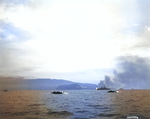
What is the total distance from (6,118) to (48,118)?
844cm

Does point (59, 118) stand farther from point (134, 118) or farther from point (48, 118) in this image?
point (134, 118)

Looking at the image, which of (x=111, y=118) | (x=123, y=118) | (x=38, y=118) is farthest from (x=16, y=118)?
(x=123, y=118)

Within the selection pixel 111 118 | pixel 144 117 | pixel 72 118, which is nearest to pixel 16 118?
pixel 72 118

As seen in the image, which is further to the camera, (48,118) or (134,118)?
(48,118)

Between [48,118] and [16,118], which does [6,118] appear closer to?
[16,118]

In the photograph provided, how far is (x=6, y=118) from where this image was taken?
34500 millimetres

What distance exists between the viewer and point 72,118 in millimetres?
34438

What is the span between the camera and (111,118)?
32719 millimetres

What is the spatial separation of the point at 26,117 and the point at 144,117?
913 inches

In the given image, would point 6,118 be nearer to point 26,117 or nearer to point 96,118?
point 26,117

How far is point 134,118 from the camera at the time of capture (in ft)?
104

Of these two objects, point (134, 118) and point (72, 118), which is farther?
point (72, 118)

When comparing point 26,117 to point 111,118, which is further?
point 26,117

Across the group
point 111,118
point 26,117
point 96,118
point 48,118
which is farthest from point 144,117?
point 26,117
